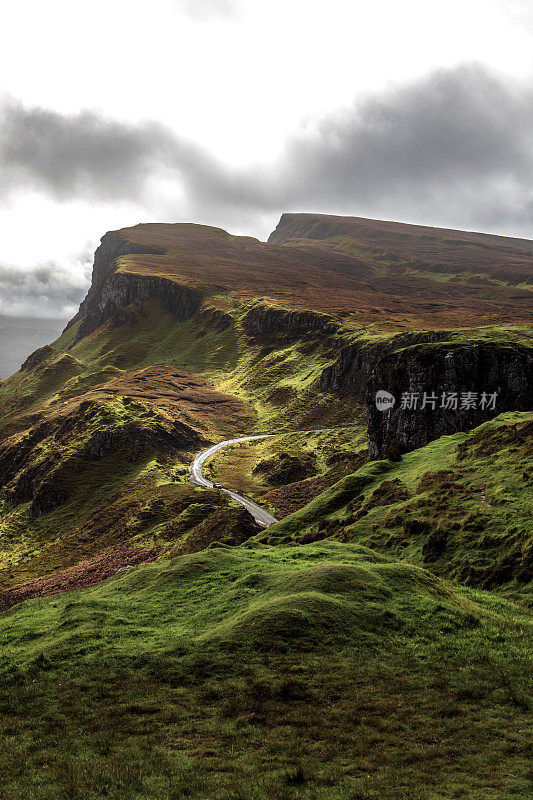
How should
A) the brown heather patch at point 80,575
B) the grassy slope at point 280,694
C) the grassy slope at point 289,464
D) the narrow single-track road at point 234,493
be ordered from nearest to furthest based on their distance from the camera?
1. the grassy slope at point 280,694
2. the brown heather patch at point 80,575
3. the narrow single-track road at point 234,493
4. the grassy slope at point 289,464

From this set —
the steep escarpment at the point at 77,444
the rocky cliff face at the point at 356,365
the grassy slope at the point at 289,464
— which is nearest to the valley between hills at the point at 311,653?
the grassy slope at the point at 289,464

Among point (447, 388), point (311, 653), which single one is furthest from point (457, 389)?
point (311, 653)

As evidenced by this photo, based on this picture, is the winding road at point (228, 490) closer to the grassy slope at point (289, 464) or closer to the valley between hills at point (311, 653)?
the grassy slope at point (289, 464)

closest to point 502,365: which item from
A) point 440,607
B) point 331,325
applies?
point 440,607

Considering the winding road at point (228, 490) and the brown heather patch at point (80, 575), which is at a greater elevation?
the winding road at point (228, 490)

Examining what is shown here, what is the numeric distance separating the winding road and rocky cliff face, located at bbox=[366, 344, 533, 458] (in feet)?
86.5

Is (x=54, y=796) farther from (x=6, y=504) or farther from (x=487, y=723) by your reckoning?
(x=6, y=504)

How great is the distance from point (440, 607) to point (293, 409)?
13644 centimetres

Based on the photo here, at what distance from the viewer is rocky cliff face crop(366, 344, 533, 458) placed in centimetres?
7400

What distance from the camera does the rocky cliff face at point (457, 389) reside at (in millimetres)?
74000

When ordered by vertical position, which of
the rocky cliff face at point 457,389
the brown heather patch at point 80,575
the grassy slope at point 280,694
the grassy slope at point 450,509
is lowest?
the brown heather patch at point 80,575

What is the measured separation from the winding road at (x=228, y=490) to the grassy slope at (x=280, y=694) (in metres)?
52.5

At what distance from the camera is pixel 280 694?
715 inches

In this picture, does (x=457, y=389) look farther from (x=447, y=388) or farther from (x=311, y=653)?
(x=311, y=653)
